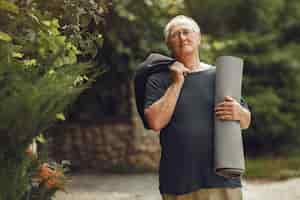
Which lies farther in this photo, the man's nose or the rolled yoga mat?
the man's nose

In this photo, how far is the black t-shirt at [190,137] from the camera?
138 inches

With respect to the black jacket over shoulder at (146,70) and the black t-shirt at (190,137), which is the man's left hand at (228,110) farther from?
the black jacket over shoulder at (146,70)

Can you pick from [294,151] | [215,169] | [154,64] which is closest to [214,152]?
[215,169]

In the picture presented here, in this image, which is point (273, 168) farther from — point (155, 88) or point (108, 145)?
point (155, 88)

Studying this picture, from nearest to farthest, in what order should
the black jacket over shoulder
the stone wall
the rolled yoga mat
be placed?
the rolled yoga mat
the black jacket over shoulder
the stone wall

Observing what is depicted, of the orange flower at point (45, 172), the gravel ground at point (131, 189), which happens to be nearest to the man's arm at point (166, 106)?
the orange flower at point (45, 172)

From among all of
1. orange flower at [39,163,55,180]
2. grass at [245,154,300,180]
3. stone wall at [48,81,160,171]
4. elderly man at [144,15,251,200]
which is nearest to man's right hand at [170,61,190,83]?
elderly man at [144,15,251,200]

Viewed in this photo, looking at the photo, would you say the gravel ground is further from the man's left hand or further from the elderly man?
the man's left hand

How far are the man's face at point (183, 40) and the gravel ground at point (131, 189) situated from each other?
12.3 ft

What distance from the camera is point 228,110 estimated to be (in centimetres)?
344

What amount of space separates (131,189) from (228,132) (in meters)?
5.31

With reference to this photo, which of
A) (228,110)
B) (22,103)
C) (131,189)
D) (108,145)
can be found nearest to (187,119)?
(228,110)

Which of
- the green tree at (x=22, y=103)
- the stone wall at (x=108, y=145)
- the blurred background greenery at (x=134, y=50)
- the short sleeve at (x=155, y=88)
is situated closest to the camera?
the green tree at (x=22, y=103)

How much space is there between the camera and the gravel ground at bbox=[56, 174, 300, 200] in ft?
26.1
